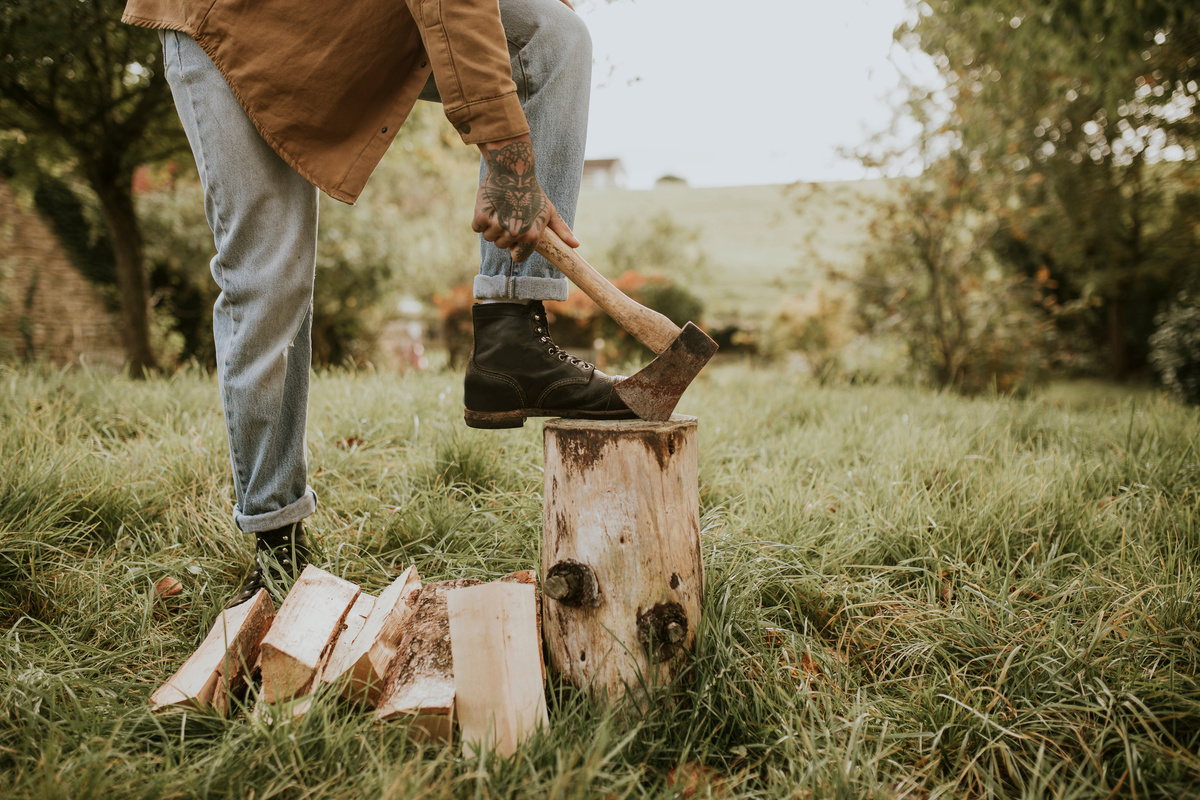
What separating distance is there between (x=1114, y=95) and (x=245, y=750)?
5.86m

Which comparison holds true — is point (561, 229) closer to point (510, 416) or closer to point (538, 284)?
point (538, 284)

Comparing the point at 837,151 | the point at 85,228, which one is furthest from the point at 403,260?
the point at 837,151

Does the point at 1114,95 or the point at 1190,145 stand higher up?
the point at 1190,145

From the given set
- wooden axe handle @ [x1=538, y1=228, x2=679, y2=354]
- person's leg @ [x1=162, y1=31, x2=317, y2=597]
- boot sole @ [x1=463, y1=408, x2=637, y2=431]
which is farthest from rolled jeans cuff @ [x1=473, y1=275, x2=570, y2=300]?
person's leg @ [x1=162, y1=31, x2=317, y2=597]

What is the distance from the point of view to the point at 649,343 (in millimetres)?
1451

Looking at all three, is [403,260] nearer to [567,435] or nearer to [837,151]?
[837,151]

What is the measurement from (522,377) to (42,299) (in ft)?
35.4

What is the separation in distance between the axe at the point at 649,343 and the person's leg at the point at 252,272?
0.64m

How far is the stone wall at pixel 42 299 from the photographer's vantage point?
8602mm

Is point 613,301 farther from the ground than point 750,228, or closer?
closer

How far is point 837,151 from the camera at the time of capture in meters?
6.86

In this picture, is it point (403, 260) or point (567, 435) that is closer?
point (567, 435)

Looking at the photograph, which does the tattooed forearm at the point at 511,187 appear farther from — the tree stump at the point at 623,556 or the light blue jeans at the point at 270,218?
the tree stump at the point at 623,556

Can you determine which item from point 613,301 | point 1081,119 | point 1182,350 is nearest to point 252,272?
point 613,301
